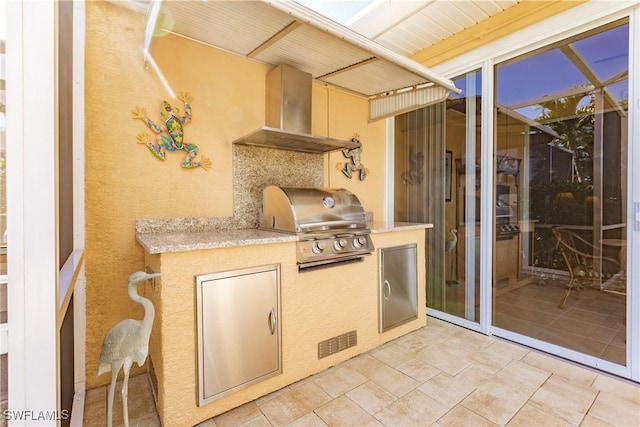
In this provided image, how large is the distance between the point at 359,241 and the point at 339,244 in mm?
231

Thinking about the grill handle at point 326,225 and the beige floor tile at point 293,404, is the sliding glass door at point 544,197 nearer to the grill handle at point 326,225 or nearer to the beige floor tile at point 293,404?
the grill handle at point 326,225

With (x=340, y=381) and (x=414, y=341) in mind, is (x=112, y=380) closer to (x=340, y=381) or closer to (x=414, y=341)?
(x=340, y=381)

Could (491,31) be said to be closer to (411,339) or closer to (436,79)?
(436,79)

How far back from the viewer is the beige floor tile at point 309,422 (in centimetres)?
181

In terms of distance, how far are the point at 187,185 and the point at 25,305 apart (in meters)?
1.62

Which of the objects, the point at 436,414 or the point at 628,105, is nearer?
the point at 436,414

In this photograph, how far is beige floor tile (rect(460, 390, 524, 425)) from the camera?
6.09 feet

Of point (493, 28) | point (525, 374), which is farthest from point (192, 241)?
point (493, 28)

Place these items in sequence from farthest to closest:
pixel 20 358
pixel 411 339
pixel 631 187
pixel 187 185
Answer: pixel 411 339 → pixel 187 185 → pixel 631 187 → pixel 20 358

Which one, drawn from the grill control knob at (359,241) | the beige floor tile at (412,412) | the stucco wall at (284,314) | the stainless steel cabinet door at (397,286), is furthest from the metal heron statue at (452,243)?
the beige floor tile at (412,412)

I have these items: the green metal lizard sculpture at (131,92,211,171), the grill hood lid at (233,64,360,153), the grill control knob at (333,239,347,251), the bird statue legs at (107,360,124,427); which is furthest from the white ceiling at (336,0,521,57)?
the bird statue legs at (107,360,124,427)

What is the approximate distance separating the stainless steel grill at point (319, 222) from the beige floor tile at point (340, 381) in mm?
874

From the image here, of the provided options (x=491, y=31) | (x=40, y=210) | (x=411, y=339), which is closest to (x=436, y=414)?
(x=411, y=339)

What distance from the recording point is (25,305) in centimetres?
93
